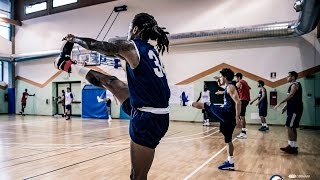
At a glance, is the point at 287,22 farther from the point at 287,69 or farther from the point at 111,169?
the point at 111,169

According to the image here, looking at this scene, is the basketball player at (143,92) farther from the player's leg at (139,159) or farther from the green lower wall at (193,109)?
the green lower wall at (193,109)

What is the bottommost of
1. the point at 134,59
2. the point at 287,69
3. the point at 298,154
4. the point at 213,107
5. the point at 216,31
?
the point at 298,154

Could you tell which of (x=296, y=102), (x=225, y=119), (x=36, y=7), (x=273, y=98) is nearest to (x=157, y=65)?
(x=225, y=119)

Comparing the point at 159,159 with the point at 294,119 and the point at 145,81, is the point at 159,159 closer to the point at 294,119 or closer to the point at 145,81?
the point at 294,119

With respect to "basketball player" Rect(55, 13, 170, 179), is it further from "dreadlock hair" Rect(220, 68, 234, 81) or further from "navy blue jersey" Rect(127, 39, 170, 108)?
"dreadlock hair" Rect(220, 68, 234, 81)

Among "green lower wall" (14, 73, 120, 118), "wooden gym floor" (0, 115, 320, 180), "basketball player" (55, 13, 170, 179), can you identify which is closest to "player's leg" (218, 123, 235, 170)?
"wooden gym floor" (0, 115, 320, 180)

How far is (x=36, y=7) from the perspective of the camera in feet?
68.0

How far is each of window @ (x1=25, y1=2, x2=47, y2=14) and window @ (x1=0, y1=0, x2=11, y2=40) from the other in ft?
5.03

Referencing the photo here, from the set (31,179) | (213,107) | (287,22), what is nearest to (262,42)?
(287,22)

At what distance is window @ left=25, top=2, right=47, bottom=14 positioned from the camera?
20.3 meters

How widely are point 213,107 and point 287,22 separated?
8851 mm

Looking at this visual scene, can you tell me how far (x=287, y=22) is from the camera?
39.0 ft

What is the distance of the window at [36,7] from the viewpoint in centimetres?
2029

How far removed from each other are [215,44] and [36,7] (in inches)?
559
